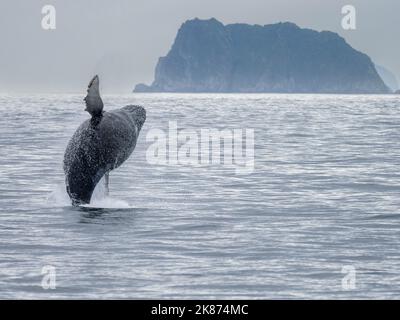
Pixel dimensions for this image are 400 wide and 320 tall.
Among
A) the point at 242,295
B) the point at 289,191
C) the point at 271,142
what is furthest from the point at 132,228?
the point at 271,142

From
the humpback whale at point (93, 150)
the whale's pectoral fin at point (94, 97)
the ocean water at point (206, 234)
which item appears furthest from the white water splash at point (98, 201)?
the whale's pectoral fin at point (94, 97)

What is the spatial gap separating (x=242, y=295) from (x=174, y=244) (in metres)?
2.53

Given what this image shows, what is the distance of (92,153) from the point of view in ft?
43.8

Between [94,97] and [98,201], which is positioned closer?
[94,97]

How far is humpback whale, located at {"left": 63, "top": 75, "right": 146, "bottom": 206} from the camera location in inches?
523

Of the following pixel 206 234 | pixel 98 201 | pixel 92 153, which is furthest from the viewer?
pixel 98 201

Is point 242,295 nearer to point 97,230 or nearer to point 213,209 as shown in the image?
point 97,230

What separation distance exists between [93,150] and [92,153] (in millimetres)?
54

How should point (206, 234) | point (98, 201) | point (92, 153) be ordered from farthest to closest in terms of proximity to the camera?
point (98, 201) → point (92, 153) → point (206, 234)

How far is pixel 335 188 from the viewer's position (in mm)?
16672

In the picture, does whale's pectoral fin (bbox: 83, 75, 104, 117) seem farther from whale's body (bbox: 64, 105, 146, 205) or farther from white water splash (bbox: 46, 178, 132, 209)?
white water splash (bbox: 46, 178, 132, 209)

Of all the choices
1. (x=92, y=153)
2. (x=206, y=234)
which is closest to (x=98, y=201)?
(x=92, y=153)

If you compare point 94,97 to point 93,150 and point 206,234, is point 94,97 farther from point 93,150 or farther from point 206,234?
point 206,234

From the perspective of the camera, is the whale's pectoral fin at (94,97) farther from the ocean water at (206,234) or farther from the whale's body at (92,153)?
the ocean water at (206,234)
